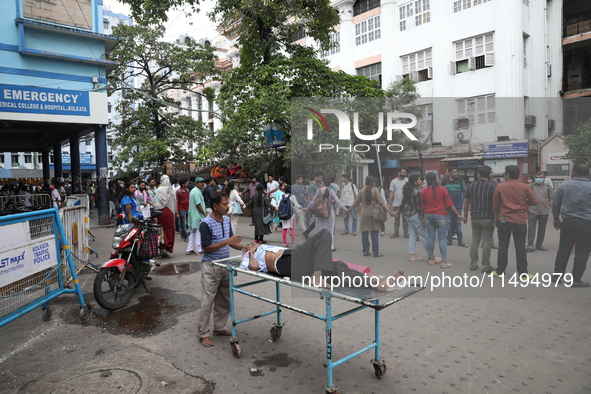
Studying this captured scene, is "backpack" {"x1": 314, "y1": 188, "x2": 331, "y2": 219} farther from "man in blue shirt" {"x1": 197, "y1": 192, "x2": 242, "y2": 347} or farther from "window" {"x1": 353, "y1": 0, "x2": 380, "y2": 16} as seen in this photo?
"window" {"x1": 353, "y1": 0, "x2": 380, "y2": 16}

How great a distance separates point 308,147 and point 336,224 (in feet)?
2.91

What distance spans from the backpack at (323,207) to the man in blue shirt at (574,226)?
3.08 m

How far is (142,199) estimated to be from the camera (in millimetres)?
9430

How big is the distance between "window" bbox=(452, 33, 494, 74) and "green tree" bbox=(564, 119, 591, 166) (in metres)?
15.6

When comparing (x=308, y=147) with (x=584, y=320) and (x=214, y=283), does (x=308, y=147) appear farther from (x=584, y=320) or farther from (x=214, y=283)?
(x=584, y=320)

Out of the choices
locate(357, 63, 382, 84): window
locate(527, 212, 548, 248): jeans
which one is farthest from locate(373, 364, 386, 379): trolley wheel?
locate(357, 63, 382, 84): window

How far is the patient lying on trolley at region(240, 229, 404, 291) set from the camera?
10.9ft

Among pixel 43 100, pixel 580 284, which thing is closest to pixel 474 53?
pixel 580 284

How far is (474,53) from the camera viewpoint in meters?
18.9

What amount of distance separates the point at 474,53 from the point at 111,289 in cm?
1883

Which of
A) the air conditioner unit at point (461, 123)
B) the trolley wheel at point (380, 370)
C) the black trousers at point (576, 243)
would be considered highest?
the air conditioner unit at point (461, 123)

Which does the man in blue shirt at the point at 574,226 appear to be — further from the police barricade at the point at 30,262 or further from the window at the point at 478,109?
the police barricade at the point at 30,262

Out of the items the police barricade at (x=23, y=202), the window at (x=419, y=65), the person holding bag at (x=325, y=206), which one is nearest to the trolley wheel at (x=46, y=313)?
the person holding bag at (x=325, y=206)

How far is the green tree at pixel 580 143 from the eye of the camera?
4137 mm
